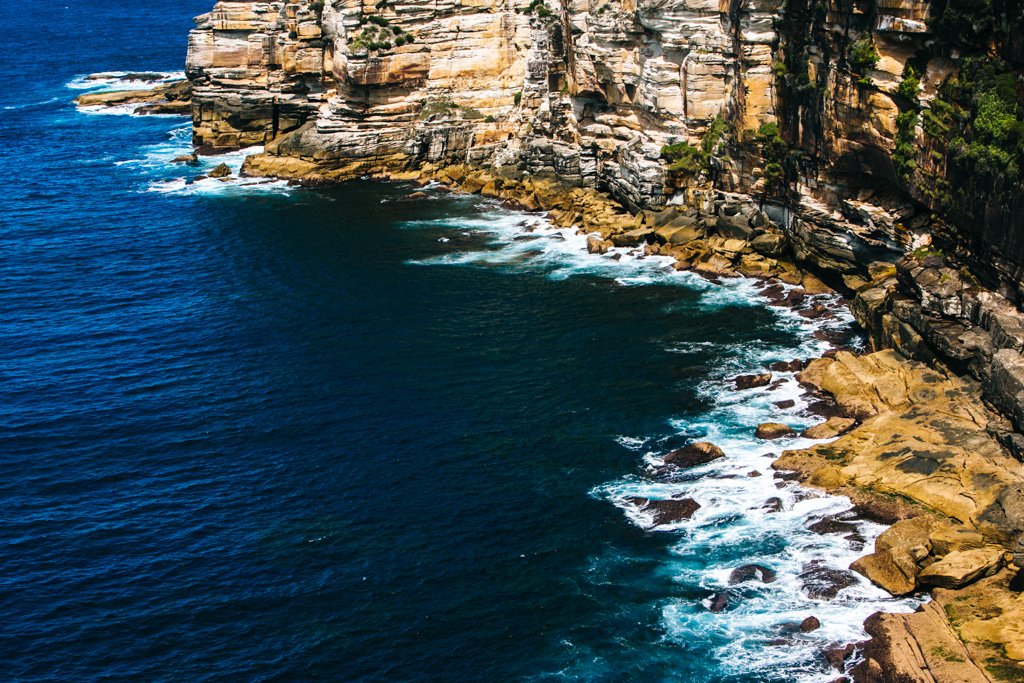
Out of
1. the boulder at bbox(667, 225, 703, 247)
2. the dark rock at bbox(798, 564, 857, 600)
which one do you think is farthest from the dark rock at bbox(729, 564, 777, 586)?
the boulder at bbox(667, 225, 703, 247)

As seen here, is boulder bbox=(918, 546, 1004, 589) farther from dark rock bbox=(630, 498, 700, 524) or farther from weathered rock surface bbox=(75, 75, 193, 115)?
weathered rock surface bbox=(75, 75, 193, 115)

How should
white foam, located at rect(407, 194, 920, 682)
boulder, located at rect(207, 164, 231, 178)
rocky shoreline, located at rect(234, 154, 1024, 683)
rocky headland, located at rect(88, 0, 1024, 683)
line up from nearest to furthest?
rocky shoreline, located at rect(234, 154, 1024, 683), white foam, located at rect(407, 194, 920, 682), rocky headland, located at rect(88, 0, 1024, 683), boulder, located at rect(207, 164, 231, 178)

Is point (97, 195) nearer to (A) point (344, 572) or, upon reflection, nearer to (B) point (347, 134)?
(B) point (347, 134)

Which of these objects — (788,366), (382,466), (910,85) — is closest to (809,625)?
(382,466)

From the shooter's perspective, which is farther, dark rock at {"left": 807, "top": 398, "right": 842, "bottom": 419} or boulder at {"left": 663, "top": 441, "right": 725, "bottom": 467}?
dark rock at {"left": 807, "top": 398, "right": 842, "bottom": 419}

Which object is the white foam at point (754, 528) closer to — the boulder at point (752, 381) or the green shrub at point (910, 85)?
the boulder at point (752, 381)

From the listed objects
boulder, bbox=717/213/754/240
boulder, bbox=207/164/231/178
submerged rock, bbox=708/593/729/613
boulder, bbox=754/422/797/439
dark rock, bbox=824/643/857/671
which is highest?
boulder, bbox=207/164/231/178

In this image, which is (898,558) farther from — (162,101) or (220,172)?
(162,101)
